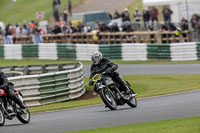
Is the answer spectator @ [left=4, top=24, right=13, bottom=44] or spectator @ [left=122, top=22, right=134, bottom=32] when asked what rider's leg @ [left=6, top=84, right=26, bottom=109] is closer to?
spectator @ [left=122, top=22, right=134, bottom=32]

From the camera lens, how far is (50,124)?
12305mm

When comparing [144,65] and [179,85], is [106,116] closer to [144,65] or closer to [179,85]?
[179,85]

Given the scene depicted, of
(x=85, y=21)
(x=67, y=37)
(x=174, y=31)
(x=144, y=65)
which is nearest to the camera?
(x=144, y=65)

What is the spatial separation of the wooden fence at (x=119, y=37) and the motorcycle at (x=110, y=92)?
52.9 ft

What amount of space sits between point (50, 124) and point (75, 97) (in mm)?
6703

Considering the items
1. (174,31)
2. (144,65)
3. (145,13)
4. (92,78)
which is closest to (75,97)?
(92,78)

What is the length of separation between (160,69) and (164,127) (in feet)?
51.1

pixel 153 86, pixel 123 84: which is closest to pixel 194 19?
pixel 153 86

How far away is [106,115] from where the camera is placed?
42.9ft

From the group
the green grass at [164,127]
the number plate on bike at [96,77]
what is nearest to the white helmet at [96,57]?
the number plate on bike at [96,77]

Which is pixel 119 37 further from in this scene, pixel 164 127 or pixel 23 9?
pixel 23 9

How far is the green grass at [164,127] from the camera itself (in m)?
9.74

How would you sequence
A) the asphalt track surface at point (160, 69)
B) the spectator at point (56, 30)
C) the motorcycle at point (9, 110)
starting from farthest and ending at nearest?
1. the spectator at point (56, 30)
2. the asphalt track surface at point (160, 69)
3. the motorcycle at point (9, 110)

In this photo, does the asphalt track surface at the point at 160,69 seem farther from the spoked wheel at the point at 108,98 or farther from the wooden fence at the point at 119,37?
the spoked wheel at the point at 108,98
